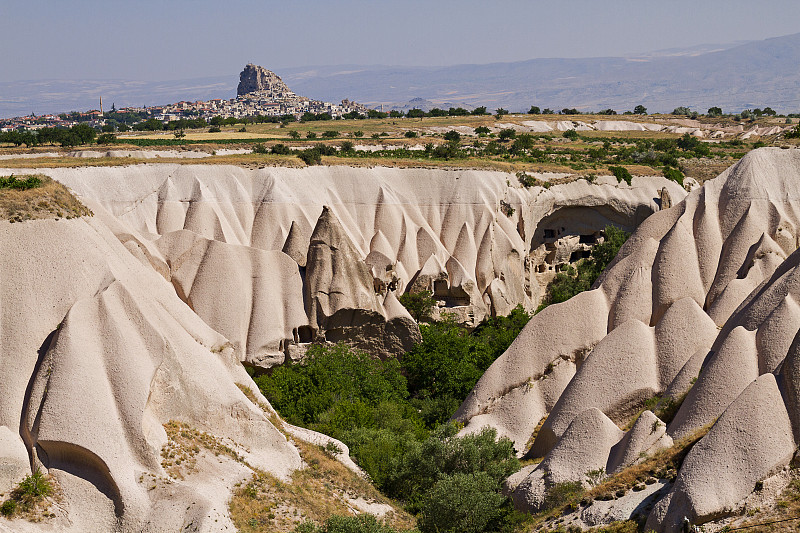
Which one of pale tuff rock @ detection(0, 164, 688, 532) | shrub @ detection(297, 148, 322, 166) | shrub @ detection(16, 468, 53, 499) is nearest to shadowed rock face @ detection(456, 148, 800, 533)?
pale tuff rock @ detection(0, 164, 688, 532)

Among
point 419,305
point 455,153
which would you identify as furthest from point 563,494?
point 455,153

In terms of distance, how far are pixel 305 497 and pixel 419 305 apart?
73.1 ft

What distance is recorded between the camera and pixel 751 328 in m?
Result: 25.0

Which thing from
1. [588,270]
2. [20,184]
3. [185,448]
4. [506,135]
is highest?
[20,184]

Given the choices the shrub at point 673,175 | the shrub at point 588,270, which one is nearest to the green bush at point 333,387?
the shrub at point 588,270

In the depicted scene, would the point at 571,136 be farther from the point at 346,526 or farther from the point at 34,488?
the point at 34,488

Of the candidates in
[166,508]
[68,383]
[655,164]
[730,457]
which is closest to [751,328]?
[730,457]

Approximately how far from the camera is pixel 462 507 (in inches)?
882

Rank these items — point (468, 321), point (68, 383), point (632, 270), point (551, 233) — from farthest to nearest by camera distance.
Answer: point (551, 233)
point (468, 321)
point (632, 270)
point (68, 383)

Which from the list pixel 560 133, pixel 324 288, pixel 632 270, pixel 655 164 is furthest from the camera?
pixel 560 133

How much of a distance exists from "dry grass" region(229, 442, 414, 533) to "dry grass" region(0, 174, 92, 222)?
8.67 metres

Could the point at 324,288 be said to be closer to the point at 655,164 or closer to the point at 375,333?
the point at 375,333

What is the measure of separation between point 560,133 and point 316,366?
7656cm

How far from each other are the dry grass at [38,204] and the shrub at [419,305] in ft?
66.9
